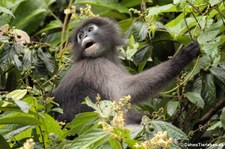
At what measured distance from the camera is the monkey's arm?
4352mm

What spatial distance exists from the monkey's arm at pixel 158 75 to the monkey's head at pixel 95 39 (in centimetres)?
42

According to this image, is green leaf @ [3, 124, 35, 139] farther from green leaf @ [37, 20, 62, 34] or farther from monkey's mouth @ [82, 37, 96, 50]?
green leaf @ [37, 20, 62, 34]

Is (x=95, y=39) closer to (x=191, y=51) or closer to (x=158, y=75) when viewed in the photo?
(x=158, y=75)

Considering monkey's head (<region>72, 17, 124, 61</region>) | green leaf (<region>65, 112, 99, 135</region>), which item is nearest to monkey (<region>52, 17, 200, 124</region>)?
monkey's head (<region>72, 17, 124, 61</region>)

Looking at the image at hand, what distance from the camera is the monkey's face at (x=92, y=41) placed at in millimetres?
4965

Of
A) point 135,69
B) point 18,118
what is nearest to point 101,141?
point 18,118

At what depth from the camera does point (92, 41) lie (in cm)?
506

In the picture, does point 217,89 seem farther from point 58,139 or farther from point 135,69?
point 58,139

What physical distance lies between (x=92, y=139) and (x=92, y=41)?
2.22 metres

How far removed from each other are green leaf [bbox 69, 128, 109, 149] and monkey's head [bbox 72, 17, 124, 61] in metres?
2.04

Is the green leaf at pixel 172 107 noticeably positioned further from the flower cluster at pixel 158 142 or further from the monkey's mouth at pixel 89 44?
the flower cluster at pixel 158 142

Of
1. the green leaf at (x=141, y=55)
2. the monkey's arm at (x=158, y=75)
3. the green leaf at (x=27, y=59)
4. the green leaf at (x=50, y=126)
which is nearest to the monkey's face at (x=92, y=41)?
the monkey's arm at (x=158, y=75)

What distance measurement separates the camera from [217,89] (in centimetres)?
428

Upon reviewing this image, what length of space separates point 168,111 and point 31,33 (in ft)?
7.45
